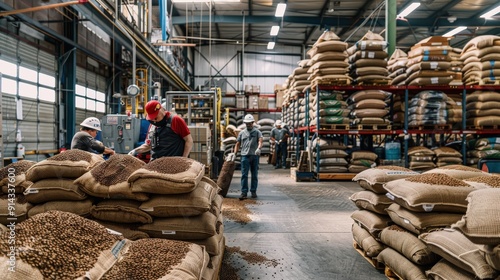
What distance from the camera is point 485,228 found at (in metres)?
1.84

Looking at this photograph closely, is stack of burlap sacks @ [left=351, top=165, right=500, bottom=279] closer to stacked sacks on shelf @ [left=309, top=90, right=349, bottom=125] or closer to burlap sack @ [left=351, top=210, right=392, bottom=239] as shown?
burlap sack @ [left=351, top=210, right=392, bottom=239]

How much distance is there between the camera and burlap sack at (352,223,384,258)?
11.0 feet

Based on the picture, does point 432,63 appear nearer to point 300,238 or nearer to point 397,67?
point 397,67

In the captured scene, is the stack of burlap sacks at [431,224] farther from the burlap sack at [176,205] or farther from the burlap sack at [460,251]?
the burlap sack at [176,205]

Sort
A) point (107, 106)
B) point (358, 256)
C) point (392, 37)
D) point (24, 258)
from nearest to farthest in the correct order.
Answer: point (24, 258) → point (358, 256) → point (392, 37) → point (107, 106)

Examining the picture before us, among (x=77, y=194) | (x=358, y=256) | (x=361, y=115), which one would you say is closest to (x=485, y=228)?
(x=358, y=256)

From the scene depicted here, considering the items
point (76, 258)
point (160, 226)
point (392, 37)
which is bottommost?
point (160, 226)

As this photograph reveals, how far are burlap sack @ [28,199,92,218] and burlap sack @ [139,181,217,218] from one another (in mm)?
443

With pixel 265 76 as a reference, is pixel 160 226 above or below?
below

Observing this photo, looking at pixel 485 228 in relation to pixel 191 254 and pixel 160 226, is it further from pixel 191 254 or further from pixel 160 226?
pixel 160 226

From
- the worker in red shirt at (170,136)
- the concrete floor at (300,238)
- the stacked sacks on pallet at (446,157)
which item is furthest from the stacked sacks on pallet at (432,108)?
the worker in red shirt at (170,136)

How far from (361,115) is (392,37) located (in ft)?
12.7

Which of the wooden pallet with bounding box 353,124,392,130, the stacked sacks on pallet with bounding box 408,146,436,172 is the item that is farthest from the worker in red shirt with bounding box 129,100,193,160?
the stacked sacks on pallet with bounding box 408,146,436,172

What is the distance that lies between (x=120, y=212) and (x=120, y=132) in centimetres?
542
